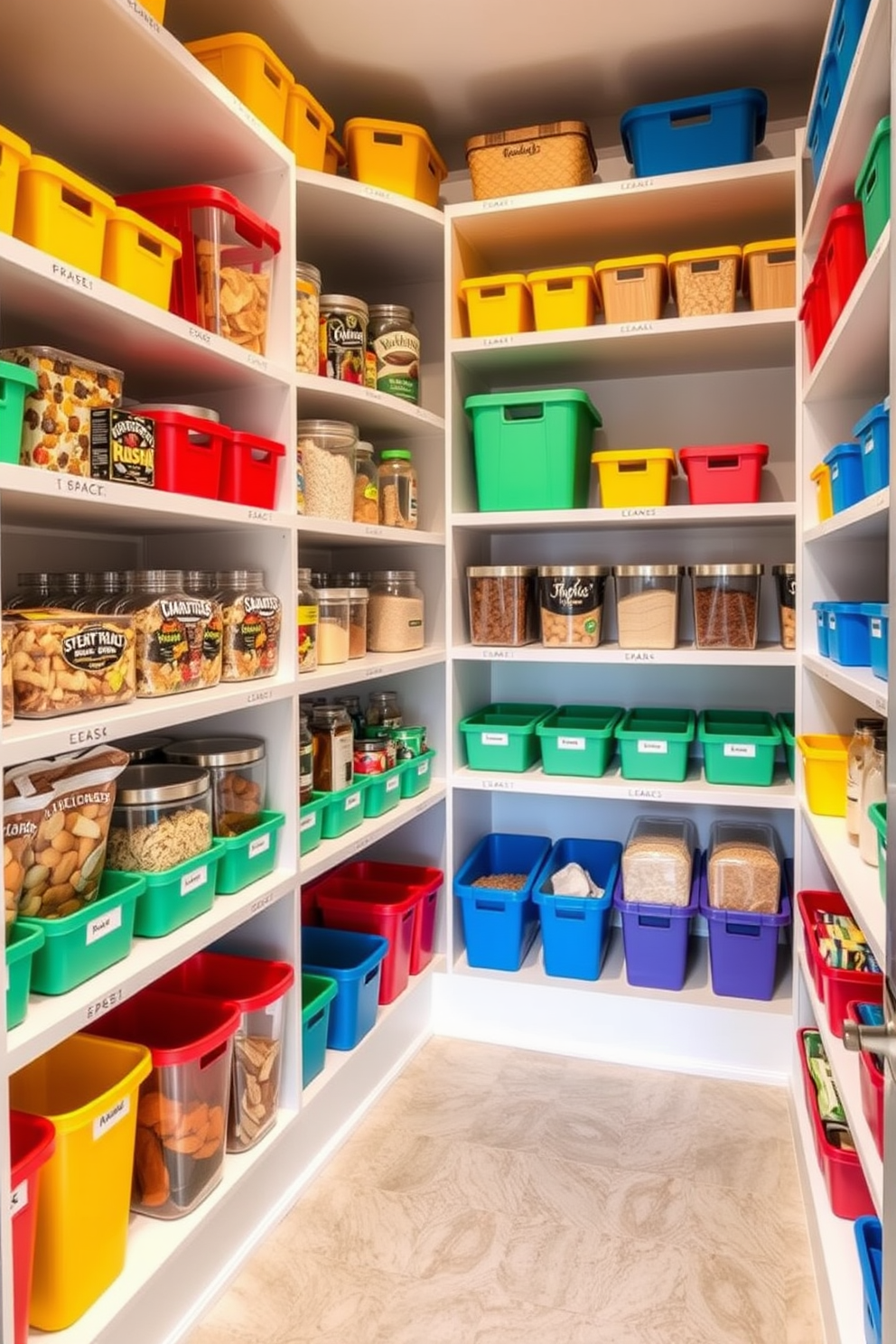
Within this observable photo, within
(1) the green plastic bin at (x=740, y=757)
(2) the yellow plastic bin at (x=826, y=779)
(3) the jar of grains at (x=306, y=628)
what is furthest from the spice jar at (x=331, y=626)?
(2) the yellow plastic bin at (x=826, y=779)

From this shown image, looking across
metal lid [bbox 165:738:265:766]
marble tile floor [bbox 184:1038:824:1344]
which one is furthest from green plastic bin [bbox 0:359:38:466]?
marble tile floor [bbox 184:1038:824:1344]

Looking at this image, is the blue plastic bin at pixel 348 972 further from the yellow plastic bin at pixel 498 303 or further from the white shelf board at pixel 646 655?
the yellow plastic bin at pixel 498 303

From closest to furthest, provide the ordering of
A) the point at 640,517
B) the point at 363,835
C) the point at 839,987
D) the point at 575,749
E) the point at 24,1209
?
the point at 24,1209 < the point at 839,987 < the point at 363,835 < the point at 640,517 < the point at 575,749

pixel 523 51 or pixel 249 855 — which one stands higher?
pixel 523 51

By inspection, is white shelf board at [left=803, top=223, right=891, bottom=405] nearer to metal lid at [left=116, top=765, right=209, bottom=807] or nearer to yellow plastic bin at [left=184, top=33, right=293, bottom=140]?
yellow plastic bin at [left=184, top=33, right=293, bottom=140]

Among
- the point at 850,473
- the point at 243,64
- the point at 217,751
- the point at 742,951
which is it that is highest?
the point at 243,64

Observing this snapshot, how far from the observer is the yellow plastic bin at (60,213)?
4.82 ft

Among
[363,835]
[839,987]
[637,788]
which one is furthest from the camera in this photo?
[637,788]

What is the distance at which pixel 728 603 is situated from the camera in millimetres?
2688

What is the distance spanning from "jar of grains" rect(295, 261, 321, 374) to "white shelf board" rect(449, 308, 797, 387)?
0.62 metres

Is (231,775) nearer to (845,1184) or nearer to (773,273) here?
(845,1184)

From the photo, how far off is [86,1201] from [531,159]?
2733mm

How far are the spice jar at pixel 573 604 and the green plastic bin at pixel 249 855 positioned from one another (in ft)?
3.65

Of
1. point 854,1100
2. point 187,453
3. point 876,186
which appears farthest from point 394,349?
point 854,1100
